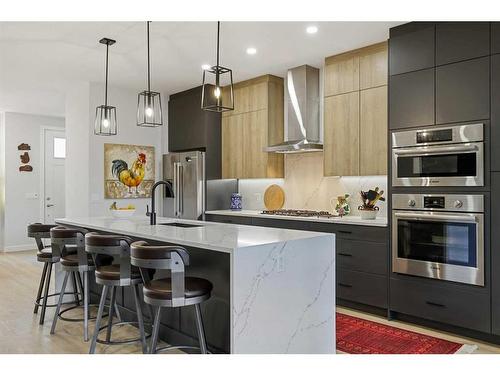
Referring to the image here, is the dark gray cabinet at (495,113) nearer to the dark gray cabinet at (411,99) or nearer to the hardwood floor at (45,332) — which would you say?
the dark gray cabinet at (411,99)

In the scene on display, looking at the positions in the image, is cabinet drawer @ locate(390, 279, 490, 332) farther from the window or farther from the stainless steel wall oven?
the window

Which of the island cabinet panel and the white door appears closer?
the island cabinet panel

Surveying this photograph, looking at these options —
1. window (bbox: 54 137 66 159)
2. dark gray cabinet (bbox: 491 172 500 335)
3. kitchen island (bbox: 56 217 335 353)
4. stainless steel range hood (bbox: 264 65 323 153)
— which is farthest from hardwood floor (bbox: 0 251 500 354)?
window (bbox: 54 137 66 159)

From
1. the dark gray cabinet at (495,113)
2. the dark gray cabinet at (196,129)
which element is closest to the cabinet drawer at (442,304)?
the dark gray cabinet at (495,113)

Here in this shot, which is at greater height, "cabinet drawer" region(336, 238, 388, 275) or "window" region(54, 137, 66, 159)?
"window" region(54, 137, 66, 159)

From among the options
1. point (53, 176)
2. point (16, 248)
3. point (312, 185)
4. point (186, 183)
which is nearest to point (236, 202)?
point (186, 183)

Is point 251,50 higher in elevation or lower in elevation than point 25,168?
higher

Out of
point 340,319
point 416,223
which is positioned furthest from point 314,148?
point 340,319

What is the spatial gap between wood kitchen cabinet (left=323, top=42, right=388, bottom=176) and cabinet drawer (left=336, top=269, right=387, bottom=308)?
1.06 metres

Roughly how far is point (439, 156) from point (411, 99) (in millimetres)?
590

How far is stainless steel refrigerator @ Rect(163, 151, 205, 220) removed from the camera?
6086 mm

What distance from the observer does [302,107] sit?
208 inches

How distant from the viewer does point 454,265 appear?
3.51 metres

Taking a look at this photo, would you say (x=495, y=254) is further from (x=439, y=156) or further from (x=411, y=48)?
(x=411, y=48)
